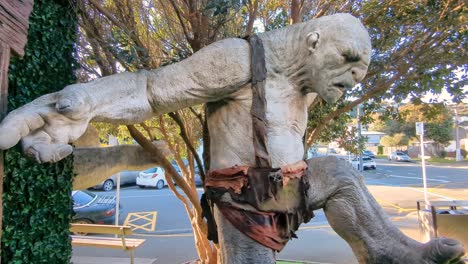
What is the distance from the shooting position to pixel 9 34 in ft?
5.49

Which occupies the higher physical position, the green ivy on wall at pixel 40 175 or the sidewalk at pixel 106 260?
the green ivy on wall at pixel 40 175

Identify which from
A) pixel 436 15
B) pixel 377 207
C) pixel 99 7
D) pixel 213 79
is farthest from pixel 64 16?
pixel 436 15

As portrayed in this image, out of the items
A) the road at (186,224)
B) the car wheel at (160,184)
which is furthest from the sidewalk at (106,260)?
the car wheel at (160,184)

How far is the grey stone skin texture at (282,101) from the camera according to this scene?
1.55 meters

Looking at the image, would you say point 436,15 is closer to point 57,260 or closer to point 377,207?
point 377,207

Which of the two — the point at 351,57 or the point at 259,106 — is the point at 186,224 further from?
the point at 351,57

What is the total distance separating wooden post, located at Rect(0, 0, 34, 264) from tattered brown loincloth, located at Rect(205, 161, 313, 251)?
35.1 inches

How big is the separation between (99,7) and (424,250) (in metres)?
2.37

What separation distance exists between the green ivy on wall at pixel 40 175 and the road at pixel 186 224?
547cm

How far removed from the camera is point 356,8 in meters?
4.48

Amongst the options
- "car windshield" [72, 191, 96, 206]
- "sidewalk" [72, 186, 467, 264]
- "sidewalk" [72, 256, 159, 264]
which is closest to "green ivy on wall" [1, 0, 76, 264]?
"sidewalk" [72, 256, 159, 264]

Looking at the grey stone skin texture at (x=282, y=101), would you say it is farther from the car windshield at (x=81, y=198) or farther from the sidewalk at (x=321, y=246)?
the car windshield at (x=81, y=198)

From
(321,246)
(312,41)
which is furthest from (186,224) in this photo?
(312,41)

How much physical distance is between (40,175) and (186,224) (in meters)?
8.68
